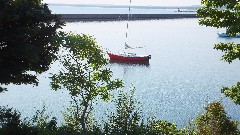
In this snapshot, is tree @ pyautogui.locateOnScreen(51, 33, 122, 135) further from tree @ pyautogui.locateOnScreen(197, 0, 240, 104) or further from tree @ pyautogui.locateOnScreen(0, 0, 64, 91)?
tree @ pyautogui.locateOnScreen(197, 0, 240, 104)

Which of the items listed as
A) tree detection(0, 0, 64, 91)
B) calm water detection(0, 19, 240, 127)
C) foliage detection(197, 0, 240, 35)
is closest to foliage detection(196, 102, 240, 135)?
foliage detection(197, 0, 240, 35)

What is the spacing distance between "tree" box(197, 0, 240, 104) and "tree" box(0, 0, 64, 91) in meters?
7.46

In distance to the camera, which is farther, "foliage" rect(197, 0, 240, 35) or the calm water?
the calm water

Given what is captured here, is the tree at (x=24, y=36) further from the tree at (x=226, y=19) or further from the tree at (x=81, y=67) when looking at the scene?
the tree at (x=226, y=19)

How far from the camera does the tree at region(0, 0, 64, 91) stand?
57.6 feet

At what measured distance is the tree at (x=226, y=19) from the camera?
15.0 m

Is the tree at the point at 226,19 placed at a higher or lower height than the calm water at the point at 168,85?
higher

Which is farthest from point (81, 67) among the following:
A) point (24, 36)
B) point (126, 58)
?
point (126, 58)

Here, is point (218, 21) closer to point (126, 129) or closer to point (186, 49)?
point (126, 129)

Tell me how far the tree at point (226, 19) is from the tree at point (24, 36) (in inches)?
294

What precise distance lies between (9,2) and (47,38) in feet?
8.39

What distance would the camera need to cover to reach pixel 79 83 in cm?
1861

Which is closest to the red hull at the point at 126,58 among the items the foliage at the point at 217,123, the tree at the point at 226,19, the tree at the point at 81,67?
the tree at the point at 81,67

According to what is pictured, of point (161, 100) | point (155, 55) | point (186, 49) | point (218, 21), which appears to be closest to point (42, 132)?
point (218, 21)
